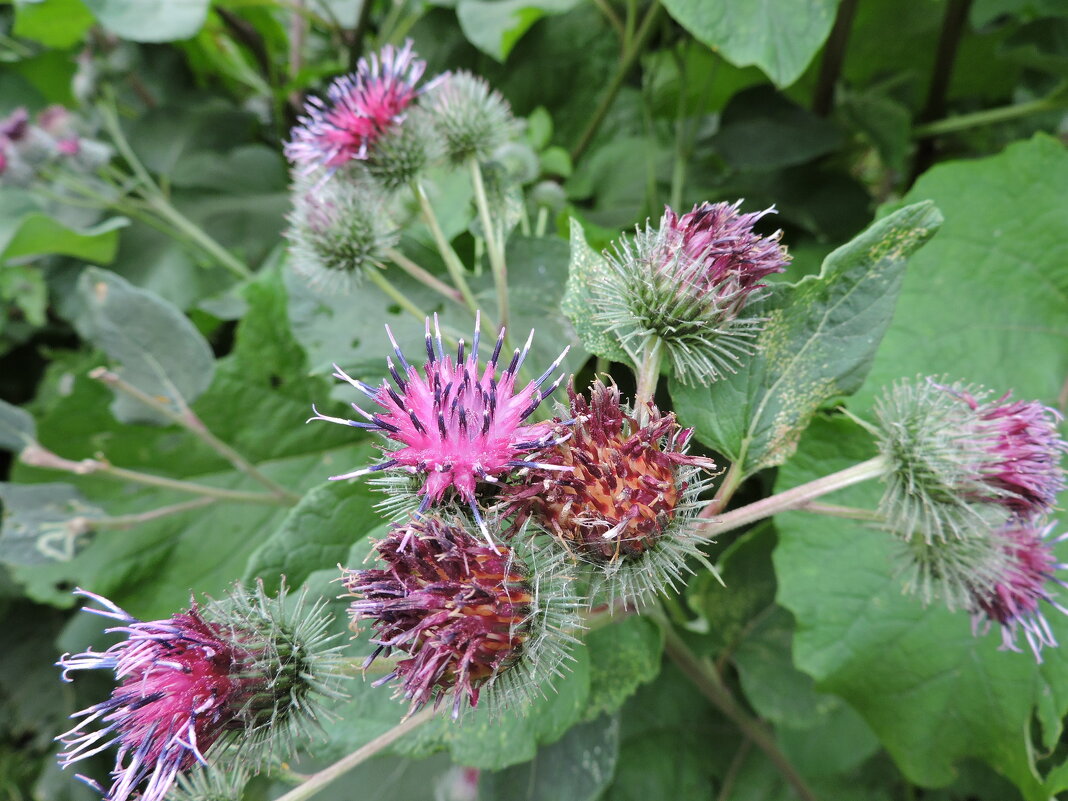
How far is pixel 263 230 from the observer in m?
2.48

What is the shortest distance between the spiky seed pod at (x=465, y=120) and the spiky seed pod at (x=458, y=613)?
0.88m

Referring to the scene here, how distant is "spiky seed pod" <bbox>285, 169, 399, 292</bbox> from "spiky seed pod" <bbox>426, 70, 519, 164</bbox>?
182mm

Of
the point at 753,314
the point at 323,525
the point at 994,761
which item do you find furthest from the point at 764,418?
the point at 994,761

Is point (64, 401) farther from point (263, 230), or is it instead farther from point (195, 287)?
point (263, 230)

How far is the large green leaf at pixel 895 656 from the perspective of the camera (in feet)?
4.46

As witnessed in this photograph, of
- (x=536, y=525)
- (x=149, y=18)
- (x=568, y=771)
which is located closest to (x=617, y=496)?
(x=536, y=525)

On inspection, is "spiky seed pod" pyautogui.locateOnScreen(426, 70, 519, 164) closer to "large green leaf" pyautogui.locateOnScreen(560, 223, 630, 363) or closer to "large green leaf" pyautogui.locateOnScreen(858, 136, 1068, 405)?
"large green leaf" pyautogui.locateOnScreen(560, 223, 630, 363)

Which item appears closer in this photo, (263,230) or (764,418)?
(764,418)

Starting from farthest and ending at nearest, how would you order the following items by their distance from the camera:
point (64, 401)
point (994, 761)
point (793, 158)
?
point (64, 401) → point (793, 158) → point (994, 761)

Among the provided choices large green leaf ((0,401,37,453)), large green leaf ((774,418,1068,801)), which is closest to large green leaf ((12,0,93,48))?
large green leaf ((0,401,37,453))

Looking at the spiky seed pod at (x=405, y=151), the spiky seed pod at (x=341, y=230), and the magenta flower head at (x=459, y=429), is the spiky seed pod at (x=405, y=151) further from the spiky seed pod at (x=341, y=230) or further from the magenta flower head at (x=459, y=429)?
the magenta flower head at (x=459, y=429)

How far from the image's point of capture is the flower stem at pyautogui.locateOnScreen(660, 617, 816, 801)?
1.50m

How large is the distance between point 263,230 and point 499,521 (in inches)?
78.6

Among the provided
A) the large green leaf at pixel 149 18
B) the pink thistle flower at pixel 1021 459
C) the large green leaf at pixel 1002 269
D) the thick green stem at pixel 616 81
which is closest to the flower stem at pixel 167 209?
the large green leaf at pixel 149 18
